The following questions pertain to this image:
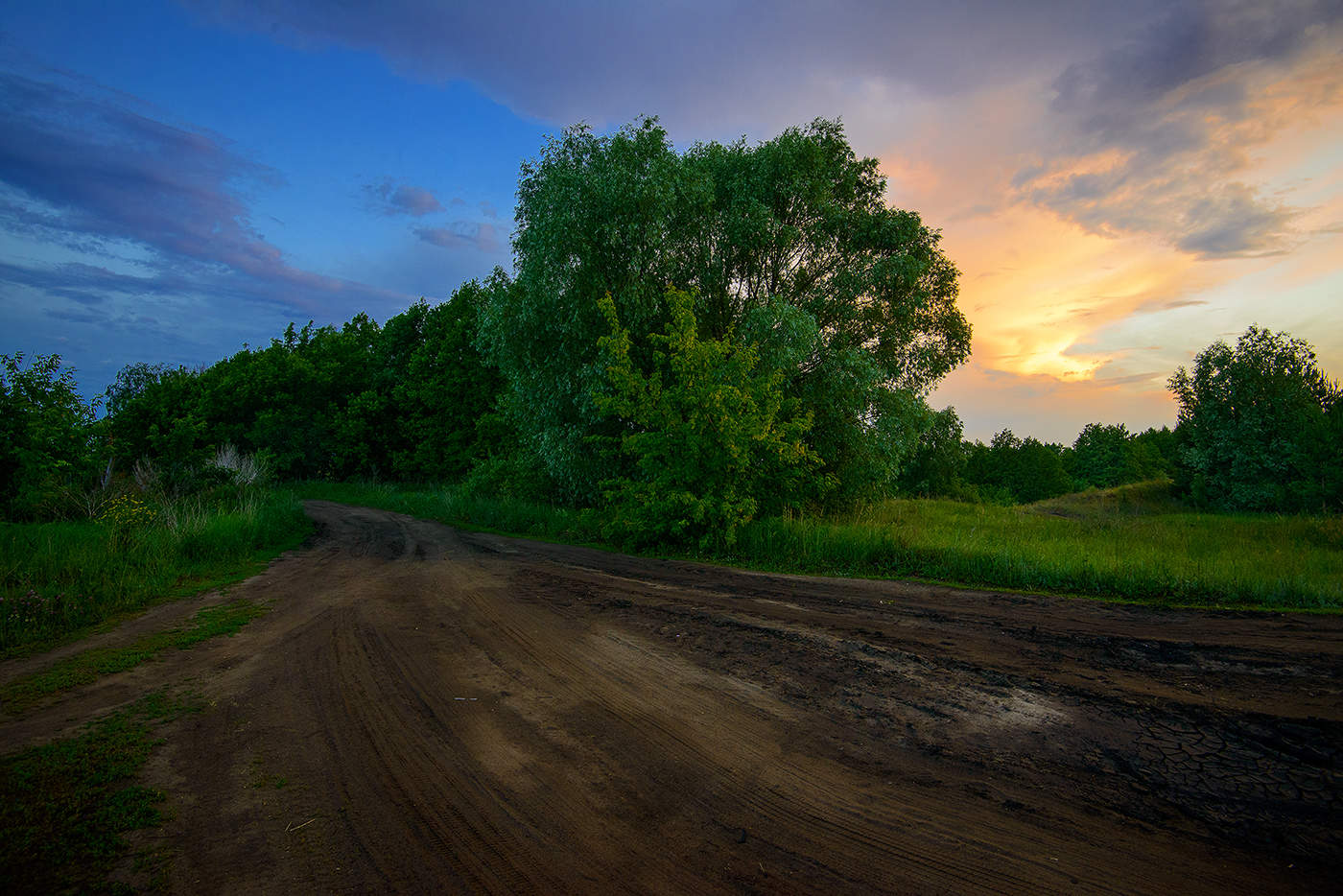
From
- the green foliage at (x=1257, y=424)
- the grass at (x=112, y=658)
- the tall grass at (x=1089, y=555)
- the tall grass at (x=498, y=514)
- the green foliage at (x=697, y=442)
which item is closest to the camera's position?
the grass at (x=112, y=658)

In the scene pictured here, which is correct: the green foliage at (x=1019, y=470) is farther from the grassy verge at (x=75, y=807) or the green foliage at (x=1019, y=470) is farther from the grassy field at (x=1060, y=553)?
the grassy verge at (x=75, y=807)

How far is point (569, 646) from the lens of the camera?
20.3 feet

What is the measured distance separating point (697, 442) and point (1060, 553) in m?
7.33

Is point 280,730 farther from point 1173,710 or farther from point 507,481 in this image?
point 507,481

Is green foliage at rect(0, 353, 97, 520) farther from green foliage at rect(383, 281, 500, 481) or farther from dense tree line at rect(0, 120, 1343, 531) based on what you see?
green foliage at rect(383, 281, 500, 481)

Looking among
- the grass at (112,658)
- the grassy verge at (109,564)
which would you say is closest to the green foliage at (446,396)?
the grassy verge at (109,564)

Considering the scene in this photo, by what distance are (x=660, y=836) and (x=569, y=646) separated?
332 centimetres

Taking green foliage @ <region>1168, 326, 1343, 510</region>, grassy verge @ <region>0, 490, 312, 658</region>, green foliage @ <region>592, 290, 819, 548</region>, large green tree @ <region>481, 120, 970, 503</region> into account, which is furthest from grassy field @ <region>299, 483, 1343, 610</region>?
green foliage @ <region>1168, 326, 1343, 510</region>

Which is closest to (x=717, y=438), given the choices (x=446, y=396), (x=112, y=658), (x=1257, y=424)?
(x=112, y=658)

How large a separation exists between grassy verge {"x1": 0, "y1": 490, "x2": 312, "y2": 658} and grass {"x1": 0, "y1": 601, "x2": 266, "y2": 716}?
3.28ft

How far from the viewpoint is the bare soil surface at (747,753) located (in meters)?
2.80

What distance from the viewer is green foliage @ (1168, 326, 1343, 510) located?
2716 cm

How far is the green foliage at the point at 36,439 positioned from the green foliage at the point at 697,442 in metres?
11.2

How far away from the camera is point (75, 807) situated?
3146 mm
